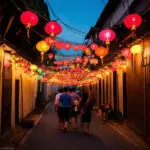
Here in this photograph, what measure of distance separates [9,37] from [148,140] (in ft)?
26.2

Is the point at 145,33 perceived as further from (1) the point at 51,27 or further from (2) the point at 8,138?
(2) the point at 8,138

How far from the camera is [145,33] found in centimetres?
1266

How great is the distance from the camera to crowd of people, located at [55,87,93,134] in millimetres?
14812

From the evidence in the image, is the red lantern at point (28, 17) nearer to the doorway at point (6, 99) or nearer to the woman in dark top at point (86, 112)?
the doorway at point (6, 99)

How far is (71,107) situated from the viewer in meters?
16.3

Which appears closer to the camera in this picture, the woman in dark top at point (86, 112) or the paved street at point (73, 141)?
the paved street at point (73, 141)

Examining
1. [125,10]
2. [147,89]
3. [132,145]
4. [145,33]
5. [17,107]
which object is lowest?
[132,145]

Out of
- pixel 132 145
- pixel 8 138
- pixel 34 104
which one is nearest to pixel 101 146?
pixel 132 145

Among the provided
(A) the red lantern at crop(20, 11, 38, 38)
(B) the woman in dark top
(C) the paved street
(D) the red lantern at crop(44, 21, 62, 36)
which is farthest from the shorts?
(A) the red lantern at crop(20, 11, 38, 38)

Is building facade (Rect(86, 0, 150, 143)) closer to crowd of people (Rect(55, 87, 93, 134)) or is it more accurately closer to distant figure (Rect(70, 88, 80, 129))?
crowd of people (Rect(55, 87, 93, 134))

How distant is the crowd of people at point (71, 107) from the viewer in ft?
48.6

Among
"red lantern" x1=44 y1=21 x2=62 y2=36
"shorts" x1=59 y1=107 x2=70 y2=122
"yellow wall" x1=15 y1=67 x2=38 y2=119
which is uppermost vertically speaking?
"red lantern" x1=44 y1=21 x2=62 y2=36

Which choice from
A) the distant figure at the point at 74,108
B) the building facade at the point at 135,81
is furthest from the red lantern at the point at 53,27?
the distant figure at the point at 74,108

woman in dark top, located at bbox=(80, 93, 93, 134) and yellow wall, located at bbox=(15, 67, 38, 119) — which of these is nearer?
woman in dark top, located at bbox=(80, 93, 93, 134)
